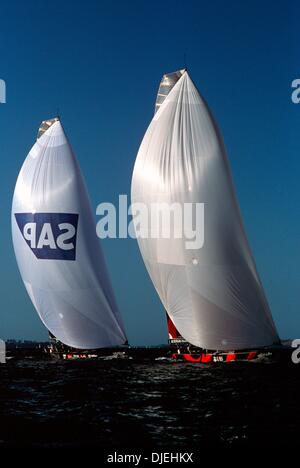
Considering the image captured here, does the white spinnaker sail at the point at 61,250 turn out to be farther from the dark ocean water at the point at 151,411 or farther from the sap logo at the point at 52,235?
the dark ocean water at the point at 151,411

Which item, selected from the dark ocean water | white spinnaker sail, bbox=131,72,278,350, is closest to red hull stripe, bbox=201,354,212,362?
white spinnaker sail, bbox=131,72,278,350

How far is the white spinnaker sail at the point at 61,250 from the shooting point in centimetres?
4325

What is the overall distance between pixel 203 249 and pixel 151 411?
582 inches

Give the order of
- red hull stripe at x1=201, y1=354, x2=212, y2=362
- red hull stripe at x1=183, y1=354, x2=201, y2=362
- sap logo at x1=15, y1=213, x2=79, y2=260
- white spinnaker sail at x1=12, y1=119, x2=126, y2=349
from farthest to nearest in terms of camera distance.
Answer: white spinnaker sail at x1=12, y1=119, x2=126, y2=349 < sap logo at x1=15, y1=213, x2=79, y2=260 < red hull stripe at x1=183, y1=354, x2=201, y2=362 < red hull stripe at x1=201, y1=354, x2=212, y2=362

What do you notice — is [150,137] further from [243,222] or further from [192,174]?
[243,222]

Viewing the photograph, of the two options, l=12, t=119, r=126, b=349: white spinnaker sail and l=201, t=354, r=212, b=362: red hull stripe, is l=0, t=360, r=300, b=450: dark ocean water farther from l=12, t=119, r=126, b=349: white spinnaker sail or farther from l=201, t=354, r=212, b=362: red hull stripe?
l=12, t=119, r=126, b=349: white spinnaker sail

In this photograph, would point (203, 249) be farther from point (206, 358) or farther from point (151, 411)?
point (151, 411)

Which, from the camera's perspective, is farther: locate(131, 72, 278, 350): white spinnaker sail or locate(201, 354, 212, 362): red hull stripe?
locate(201, 354, 212, 362): red hull stripe

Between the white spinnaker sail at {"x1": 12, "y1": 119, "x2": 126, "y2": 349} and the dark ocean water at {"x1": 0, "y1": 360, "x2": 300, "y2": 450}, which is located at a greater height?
the white spinnaker sail at {"x1": 12, "y1": 119, "x2": 126, "y2": 349}

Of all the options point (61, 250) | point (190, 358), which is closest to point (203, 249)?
point (190, 358)

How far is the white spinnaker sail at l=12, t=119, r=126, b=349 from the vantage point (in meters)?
43.2

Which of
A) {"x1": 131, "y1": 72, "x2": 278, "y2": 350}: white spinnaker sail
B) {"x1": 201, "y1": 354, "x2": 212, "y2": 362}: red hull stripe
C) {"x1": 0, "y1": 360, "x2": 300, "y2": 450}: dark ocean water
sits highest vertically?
{"x1": 131, "y1": 72, "x2": 278, "y2": 350}: white spinnaker sail

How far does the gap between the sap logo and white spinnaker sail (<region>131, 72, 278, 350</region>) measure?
856cm

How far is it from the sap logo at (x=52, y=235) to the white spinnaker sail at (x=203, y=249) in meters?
8.56
